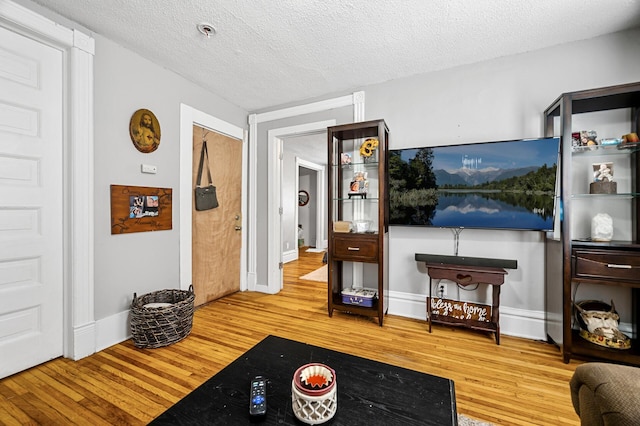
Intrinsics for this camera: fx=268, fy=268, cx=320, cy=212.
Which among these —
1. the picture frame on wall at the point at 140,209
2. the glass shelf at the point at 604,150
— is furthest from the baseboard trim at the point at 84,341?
the glass shelf at the point at 604,150

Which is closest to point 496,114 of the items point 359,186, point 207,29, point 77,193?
point 359,186

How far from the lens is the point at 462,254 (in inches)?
103

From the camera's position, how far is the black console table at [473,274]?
2.28 m

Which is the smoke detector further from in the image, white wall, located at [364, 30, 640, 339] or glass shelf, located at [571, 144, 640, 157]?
glass shelf, located at [571, 144, 640, 157]

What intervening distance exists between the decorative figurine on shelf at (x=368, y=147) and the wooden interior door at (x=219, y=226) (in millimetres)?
1739

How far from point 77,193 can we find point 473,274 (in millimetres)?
3260

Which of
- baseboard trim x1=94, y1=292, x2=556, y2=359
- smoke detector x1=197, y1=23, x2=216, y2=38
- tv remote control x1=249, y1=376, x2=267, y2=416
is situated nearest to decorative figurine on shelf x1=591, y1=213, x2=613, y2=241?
baseboard trim x1=94, y1=292, x2=556, y2=359

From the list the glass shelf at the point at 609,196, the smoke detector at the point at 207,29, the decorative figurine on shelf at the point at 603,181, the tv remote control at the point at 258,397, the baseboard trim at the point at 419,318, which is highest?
the smoke detector at the point at 207,29

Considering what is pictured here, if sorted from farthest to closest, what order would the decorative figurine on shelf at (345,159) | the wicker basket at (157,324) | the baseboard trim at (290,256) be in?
1. the baseboard trim at (290,256)
2. the decorative figurine on shelf at (345,159)
3. the wicker basket at (157,324)

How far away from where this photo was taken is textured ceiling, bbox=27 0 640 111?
1.87 metres

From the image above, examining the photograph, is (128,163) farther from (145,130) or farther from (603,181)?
(603,181)

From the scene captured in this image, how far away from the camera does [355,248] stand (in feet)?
8.91

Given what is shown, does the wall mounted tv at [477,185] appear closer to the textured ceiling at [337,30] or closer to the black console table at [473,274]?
the black console table at [473,274]

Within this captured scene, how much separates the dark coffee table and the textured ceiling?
87.5 inches
